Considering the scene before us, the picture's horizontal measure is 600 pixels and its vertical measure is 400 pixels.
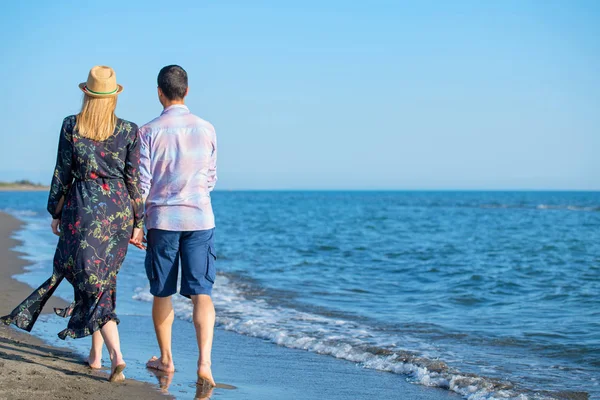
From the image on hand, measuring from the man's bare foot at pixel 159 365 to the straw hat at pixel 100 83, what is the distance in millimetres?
1695

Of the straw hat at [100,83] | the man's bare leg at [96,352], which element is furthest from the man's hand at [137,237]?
the straw hat at [100,83]

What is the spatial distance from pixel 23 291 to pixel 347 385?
4116 millimetres

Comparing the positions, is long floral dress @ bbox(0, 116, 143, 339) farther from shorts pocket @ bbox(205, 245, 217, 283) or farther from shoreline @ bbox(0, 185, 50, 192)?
shoreline @ bbox(0, 185, 50, 192)

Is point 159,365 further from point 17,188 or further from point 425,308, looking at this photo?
point 17,188

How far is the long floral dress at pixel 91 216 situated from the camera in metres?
3.49

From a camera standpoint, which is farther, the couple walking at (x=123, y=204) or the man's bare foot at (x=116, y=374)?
the man's bare foot at (x=116, y=374)

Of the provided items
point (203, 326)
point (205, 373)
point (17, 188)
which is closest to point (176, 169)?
point (203, 326)

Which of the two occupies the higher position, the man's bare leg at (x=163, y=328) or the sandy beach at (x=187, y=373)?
the man's bare leg at (x=163, y=328)

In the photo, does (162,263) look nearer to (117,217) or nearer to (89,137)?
(117,217)

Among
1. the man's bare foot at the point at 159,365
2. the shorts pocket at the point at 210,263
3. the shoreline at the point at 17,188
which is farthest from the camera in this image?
the shoreline at the point at 17,188

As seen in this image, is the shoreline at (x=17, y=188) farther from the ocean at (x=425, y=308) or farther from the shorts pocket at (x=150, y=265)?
the shorts pocket at (x=150, y=265)

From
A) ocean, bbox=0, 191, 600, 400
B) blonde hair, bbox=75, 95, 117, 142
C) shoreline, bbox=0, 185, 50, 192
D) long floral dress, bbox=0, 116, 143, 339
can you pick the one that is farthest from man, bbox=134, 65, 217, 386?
shoreline, bbox=0, 185, 50, 192

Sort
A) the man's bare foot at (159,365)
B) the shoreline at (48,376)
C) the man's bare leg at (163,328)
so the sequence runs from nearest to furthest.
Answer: the shoreline at (48,376) < the man's bare leg at (163,328) < the man's bare foot at (159,365)

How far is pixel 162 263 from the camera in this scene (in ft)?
12.1
